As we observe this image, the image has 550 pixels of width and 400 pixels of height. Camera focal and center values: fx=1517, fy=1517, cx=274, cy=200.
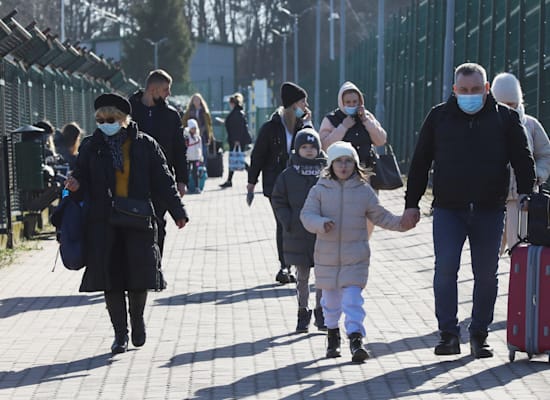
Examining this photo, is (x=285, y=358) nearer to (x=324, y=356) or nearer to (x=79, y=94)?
(x=324, y=356)

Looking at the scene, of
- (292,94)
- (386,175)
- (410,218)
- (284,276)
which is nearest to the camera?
(410,218)

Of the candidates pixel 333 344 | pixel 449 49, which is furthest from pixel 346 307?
pixel 449 49

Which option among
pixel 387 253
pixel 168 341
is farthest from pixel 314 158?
pixel 387 253

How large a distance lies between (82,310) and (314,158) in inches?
92.6

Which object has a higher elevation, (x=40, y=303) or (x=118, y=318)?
(x=118, y=318)

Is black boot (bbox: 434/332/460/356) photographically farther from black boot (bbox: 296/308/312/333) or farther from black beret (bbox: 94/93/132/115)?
black beret (bbox: 94/93/132/115)

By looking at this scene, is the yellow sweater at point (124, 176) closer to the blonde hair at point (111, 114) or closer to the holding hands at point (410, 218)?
the blonde hair at point (111, 114)

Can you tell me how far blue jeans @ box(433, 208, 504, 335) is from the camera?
8.91 metres

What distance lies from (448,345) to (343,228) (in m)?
0.91

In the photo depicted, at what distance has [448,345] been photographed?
8.79 m

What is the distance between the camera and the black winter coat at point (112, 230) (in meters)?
9.09

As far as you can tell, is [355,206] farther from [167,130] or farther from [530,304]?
[167,130]

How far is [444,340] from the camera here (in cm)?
884

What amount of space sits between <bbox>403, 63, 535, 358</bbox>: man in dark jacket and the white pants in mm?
469
